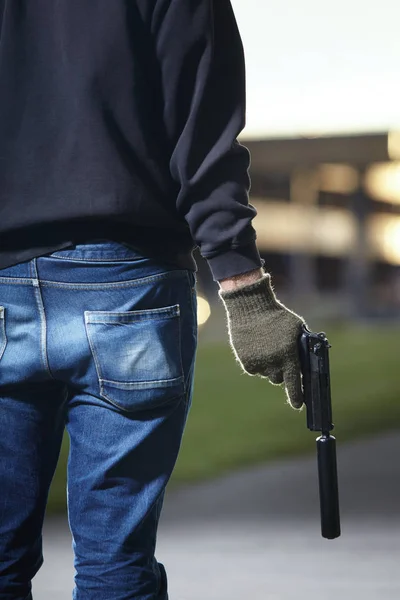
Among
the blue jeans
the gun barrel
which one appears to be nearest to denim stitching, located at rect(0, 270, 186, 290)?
the blue jeans

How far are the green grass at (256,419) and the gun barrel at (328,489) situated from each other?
339 cm

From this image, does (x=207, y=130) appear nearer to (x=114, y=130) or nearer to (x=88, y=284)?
(x=114, y=130)

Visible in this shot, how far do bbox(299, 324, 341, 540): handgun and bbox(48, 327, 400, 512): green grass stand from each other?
3391 mm

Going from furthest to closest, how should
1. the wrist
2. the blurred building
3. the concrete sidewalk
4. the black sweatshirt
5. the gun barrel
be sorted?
the blurred building, the concrete sidewalk, the gun barrel, the wrist, the black sweatshirt

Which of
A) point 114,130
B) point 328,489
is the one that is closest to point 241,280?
point 114,130

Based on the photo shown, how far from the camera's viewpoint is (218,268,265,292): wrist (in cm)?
190

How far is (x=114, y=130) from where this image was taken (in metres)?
1.82

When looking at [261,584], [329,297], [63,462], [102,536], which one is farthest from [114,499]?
[329,297]

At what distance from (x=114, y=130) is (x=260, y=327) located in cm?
43

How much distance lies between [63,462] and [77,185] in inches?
206

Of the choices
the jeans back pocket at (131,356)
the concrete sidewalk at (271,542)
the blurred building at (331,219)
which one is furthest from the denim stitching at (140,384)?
the blurred building at (331,219)

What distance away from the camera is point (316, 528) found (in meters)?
4.50

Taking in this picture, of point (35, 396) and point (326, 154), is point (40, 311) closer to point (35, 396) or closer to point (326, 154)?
point (35, 396)

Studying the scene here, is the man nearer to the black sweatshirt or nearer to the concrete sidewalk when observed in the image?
the black sweatshirt
